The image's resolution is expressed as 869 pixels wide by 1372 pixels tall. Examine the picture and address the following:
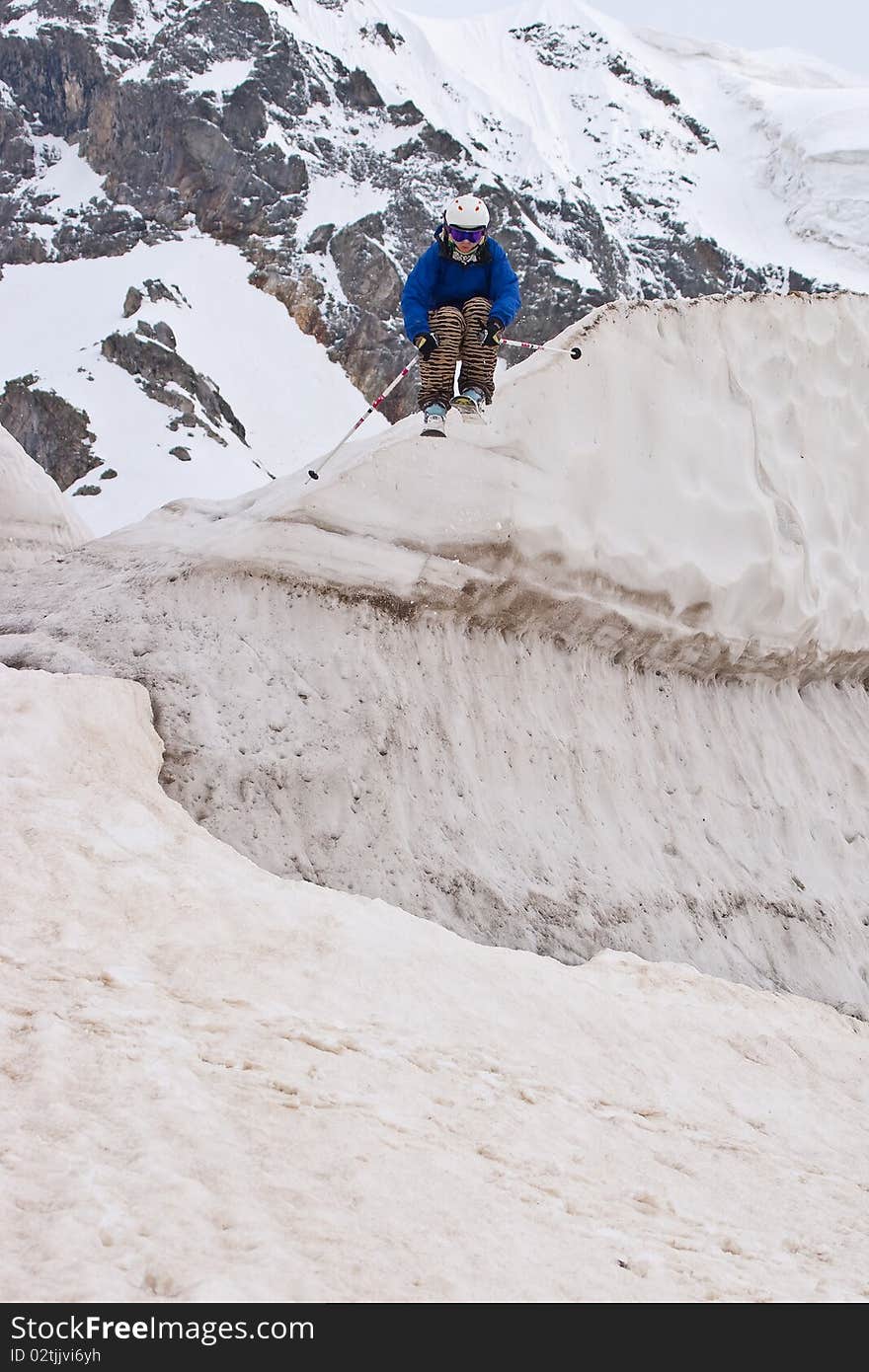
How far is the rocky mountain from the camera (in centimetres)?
5953

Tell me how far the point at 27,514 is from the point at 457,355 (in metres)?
2.73

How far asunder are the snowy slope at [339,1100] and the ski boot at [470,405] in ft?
8.06

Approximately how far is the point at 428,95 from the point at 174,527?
237ft

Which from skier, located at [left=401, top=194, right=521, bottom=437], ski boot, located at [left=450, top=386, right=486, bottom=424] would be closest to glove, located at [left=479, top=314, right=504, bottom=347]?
skier, located at [left=401, top=194, right=521, bottom=437]

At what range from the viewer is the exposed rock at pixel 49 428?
117 feet

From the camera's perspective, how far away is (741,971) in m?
5.96

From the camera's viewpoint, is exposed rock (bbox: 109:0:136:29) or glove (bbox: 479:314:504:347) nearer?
glove (bbox: 479:314:504:347)

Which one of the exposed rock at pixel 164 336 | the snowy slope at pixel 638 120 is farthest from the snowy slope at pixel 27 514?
the snowy slope at pixel 638 120

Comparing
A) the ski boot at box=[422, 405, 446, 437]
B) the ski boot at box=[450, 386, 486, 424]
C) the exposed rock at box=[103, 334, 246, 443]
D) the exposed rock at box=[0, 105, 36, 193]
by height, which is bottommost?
the exposed rock at box=[0, 105, 36, 193]

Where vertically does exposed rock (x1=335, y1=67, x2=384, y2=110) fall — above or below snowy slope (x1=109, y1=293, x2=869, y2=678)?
below

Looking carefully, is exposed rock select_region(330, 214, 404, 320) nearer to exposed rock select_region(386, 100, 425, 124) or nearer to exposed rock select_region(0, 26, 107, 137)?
exposed rock select_region(386, 100, 425, 124)
